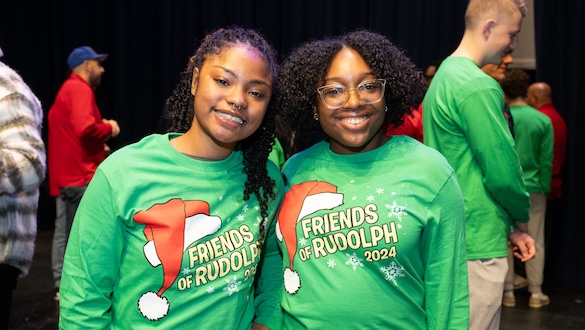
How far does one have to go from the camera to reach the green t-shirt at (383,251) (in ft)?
5.33

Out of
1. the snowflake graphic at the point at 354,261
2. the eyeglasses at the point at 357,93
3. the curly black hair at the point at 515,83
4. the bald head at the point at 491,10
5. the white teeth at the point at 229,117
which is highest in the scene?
the bald head at the point at 491,10

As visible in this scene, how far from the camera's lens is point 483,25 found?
8.48 ft

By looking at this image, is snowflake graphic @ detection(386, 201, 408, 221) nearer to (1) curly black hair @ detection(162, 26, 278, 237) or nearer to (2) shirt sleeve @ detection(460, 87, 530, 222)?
(1) curly black hair @ detection(162, 26, 278, 237)

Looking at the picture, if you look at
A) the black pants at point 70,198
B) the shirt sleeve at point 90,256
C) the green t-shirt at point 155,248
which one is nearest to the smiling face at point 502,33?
the green t-shirt at point 155,248

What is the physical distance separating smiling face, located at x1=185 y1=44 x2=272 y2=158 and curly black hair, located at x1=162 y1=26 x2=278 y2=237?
0.03 m

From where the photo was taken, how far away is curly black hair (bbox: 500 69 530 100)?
4801 mm

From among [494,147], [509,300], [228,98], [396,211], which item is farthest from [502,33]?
[509,300]

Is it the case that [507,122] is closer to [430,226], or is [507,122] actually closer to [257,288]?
[430,226]

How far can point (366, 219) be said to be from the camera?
1630mm

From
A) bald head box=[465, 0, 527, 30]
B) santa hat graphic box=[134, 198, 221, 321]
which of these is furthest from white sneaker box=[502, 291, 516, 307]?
santa hat graphic box=[134, 198, 221, 321]

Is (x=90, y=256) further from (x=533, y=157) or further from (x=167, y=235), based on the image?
(x=533, y=157)

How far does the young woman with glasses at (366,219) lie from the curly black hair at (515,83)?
331 cm

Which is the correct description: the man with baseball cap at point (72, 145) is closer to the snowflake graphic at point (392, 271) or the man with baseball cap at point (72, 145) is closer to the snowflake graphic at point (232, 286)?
the snowflake graphic at point (232, 286)

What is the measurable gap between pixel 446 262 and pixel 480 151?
83 cm
